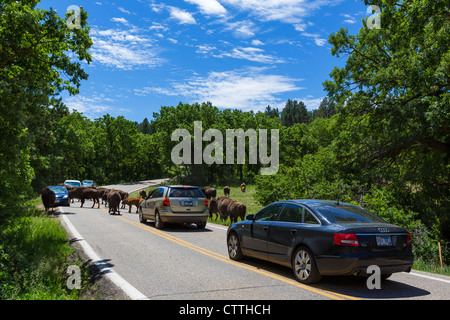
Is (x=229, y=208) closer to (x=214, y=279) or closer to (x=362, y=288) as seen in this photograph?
(x=214, y=279)

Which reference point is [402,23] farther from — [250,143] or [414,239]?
[250,143]

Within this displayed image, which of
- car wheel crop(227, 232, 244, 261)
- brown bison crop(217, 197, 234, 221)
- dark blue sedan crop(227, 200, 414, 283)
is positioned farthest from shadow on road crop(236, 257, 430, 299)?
brown bison crop(217, 197, 234, 221)

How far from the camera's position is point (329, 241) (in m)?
6.29

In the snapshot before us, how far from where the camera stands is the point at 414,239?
1251 cm

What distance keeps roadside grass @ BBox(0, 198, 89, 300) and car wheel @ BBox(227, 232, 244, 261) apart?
344cm

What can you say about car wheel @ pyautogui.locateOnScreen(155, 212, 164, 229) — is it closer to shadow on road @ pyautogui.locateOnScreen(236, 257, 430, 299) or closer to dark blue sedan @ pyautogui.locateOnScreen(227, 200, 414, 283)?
dark blue sedan @ pyautogui.locateOnScreen(227, 200, 414, 283)

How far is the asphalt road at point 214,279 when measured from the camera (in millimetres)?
5969

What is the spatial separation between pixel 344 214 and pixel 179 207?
9265mm

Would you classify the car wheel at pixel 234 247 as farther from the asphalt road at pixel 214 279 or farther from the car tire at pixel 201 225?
the car tire at pixel 201 225

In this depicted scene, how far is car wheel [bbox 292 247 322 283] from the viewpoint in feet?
21.5

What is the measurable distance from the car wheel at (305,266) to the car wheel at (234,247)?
2125 mm

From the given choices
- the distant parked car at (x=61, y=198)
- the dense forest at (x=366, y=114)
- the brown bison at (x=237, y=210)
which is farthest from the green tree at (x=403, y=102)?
A: the distant parked car at (x=61, y=198)
